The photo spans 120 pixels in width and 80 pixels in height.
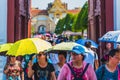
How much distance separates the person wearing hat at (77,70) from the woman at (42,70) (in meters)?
1.21

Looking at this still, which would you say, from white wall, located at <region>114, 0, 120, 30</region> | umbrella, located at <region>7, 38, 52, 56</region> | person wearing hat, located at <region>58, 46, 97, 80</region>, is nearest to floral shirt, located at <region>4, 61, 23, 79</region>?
umbrella, located at <region>7, 38, 52, 56</region>

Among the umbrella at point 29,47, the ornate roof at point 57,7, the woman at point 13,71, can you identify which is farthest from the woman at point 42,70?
the ornate roof at point 57,7

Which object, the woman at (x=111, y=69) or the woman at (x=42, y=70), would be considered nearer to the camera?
the woman at (x=111, y=69)

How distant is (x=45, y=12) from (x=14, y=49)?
127453 millimetres

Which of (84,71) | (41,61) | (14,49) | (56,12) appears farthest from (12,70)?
(56,12)

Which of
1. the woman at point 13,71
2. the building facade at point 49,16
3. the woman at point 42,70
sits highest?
the building facade at point 49,16

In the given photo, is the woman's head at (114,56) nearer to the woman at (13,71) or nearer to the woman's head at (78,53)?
the woman's head at (78,53)

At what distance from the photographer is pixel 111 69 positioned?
236 inches

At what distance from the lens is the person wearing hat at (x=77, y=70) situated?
588 cm

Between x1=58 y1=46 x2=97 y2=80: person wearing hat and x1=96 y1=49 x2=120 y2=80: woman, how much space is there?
0.13 m

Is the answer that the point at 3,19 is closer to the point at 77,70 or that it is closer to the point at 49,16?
the point at 77,70

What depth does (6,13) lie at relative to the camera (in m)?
14.9

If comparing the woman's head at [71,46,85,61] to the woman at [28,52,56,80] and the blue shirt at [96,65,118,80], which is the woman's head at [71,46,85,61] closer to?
the blue shirt at [96,65,118,80]

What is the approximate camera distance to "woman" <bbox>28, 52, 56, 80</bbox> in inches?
279
